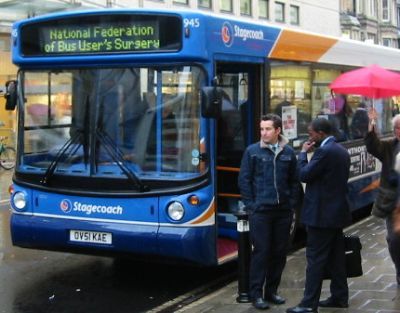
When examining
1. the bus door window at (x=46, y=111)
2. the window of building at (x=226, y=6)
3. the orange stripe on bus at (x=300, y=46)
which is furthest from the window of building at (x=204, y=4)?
the bus door window at (x=46, y=111)

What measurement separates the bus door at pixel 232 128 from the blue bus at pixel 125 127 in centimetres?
6

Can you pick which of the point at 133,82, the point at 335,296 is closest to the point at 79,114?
the point at 133,82

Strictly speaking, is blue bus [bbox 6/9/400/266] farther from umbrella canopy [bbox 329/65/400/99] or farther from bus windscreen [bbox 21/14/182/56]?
umbrella canopy [bbox 329/65/400/99]

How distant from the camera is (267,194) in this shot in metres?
5.90

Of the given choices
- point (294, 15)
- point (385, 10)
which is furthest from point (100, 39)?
point (385, 10)

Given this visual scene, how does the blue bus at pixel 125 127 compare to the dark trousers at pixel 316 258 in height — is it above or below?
above

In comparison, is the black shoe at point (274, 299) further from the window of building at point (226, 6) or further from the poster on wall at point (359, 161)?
the window of building at point (226, 6)

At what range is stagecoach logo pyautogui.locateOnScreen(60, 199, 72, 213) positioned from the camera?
699 centimetres

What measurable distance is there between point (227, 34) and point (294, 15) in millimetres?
34452

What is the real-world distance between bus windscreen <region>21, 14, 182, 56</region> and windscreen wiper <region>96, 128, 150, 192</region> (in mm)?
853

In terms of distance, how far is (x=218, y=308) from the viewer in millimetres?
6082


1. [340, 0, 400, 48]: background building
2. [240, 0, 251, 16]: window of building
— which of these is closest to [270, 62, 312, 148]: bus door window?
[240, 0, 251, 16]: window of building

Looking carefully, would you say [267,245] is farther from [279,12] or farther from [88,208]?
[279,12]

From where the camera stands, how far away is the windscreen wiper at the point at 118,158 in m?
6.69
